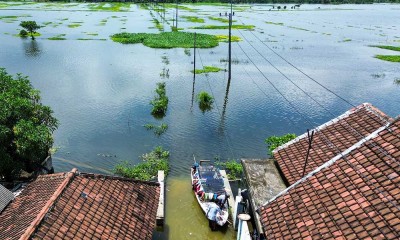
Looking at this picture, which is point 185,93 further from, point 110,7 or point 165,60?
point 110,7

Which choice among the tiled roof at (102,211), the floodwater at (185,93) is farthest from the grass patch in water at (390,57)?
the tiled roof at (102,211)

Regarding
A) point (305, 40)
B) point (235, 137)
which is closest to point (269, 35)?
point (305, 40)

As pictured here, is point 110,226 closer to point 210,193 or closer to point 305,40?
point 210,193

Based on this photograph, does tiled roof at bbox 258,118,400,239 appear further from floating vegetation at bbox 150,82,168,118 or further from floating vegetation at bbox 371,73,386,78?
floating vegetation at bbox 371,73,386,78

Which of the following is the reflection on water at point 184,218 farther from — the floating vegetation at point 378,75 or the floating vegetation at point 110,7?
the floating vegetation at point 110,7

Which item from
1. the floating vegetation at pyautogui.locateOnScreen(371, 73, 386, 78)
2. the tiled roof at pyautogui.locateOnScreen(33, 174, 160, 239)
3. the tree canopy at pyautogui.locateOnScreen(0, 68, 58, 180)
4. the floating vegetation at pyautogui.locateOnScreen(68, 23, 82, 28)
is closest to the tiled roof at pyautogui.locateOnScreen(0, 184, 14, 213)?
the tree canopy at pyautogui.locateOnScreen(0, 68, 58, 180)

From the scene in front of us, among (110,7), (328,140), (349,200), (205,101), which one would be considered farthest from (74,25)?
(349,200)
